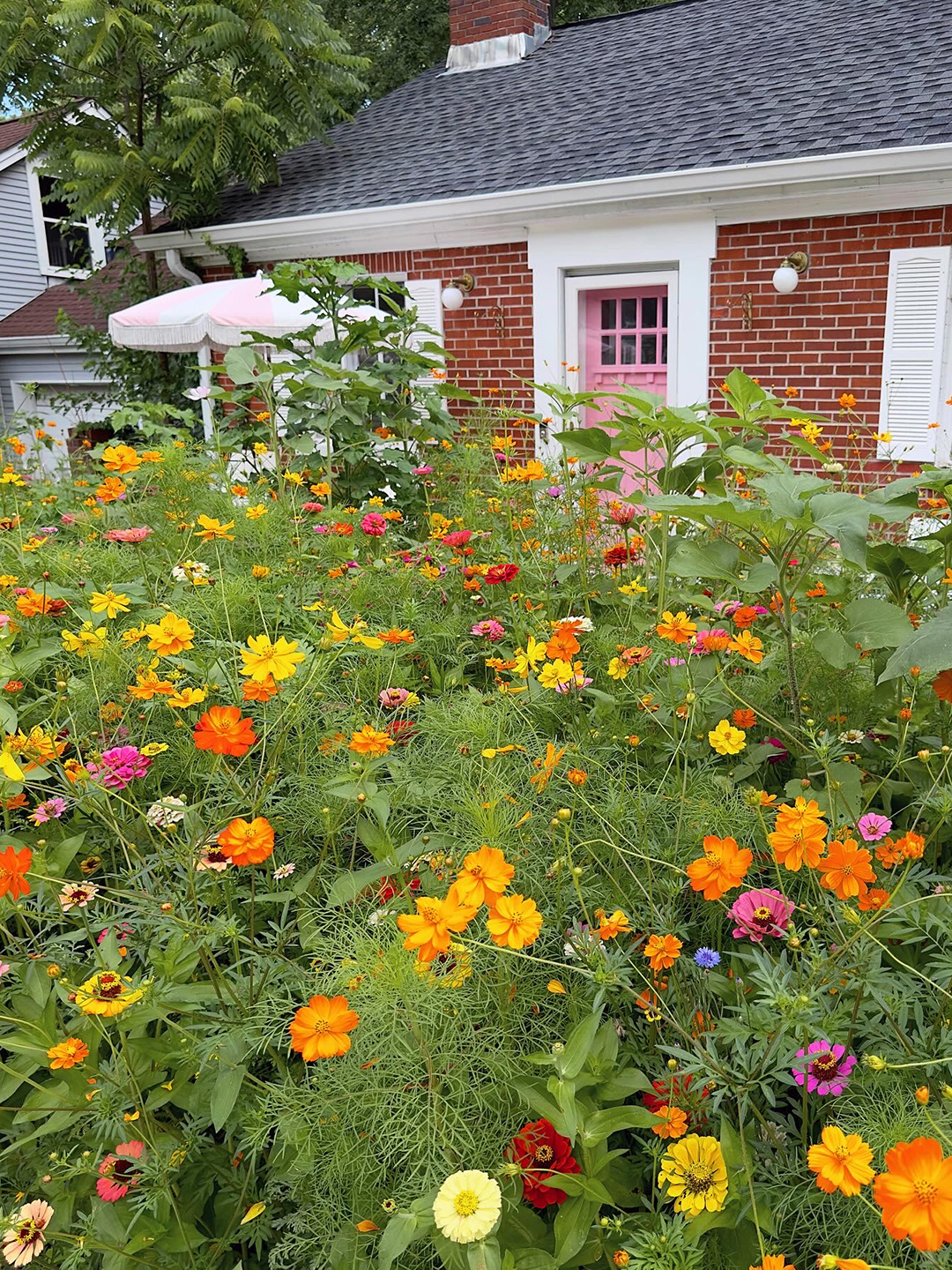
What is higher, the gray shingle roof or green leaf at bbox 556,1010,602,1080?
the gray shingle roof

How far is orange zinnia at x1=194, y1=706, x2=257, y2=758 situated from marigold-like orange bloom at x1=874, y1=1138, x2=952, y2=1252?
0.84 metres

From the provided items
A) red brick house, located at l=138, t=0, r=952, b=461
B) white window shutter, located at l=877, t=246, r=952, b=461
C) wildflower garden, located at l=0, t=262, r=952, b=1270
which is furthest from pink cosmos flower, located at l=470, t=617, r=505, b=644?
white window shutter, located at l=877, t=246, r=952, b=461

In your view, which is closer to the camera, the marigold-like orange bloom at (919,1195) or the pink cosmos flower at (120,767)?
the marigold-like orange bloom at (919,1195)

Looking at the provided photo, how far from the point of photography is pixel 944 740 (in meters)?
1.54

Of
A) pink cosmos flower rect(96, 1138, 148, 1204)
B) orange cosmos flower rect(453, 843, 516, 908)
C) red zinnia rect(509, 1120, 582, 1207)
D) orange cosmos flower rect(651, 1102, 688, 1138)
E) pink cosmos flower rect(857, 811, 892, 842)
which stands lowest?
pink cosmos flower rect(96, 1138, 148, 1204)

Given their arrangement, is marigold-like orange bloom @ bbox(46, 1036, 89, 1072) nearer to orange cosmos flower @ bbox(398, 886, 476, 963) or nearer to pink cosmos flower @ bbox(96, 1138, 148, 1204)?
pink cosmos flower @ bbox(96, 1138, 148, 1204)

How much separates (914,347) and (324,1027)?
653 cm

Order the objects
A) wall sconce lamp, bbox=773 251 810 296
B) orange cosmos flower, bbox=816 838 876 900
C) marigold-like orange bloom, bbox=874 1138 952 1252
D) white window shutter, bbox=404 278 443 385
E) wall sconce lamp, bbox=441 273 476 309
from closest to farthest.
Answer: marigold-like orange bloom, bbox=874 1138 952 1252 < orange cosmos flower, bbox=816 838 876 900 < wall sconce lamp, bbox=773 251 810 296 < wall sconce lamp, bbox=441 273 476 309 < white window shutter, bbox=404 278 443 385

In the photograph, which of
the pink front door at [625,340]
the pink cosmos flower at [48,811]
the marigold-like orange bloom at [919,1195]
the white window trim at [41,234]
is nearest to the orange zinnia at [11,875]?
the pink cosmos flower at [48,811]

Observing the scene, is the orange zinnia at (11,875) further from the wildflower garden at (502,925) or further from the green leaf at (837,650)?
the green leaf at (837,650)

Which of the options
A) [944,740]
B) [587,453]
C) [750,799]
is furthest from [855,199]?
[750,799]

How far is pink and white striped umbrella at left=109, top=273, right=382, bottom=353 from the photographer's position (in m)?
7.52

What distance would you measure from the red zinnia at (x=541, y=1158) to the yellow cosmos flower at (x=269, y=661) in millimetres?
633

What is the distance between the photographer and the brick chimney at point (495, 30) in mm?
10648
